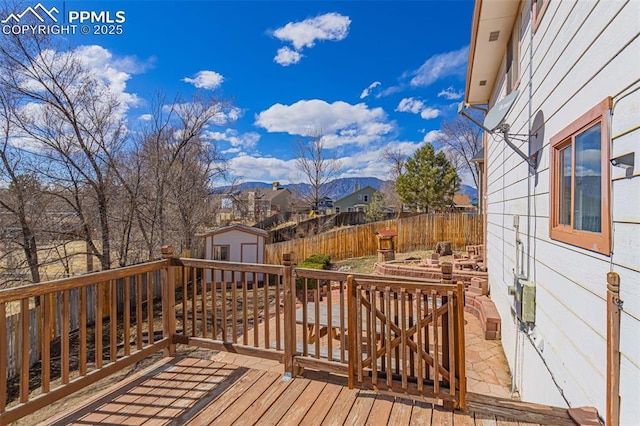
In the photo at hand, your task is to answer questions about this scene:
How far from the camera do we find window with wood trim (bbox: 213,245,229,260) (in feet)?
38.0

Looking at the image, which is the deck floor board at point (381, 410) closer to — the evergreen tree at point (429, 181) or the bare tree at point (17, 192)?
the bare tree at point (17, 192)

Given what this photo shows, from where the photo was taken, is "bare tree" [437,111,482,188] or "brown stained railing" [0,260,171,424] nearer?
"brown stained railing" [0,260,171,424]

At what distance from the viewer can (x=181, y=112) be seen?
10.7 metres

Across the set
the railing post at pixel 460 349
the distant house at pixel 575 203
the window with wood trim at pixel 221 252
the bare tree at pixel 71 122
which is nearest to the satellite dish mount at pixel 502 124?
the distant house at pixel 575 203

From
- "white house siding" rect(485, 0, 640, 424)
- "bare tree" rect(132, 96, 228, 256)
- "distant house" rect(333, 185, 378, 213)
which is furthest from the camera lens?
"distant house" rect(333, 185, 378, 213)

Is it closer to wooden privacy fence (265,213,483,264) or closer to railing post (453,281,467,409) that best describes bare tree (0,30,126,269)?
wooden privacy fence (265,213,483,264)

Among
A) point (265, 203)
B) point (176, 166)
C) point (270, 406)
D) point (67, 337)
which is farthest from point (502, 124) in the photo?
point (265, 203)

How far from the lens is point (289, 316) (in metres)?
2.86

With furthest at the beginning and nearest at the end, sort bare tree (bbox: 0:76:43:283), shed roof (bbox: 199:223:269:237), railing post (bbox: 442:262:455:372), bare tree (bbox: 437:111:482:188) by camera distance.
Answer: bare tree (bbox: 437:111:482:188) → shed roof (bbox: 199:223:269:237) → bare tree (bbox: 0:76:43:283) → railing post (bbox: 442:262:455:372)

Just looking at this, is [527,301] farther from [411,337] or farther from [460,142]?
[460,142]

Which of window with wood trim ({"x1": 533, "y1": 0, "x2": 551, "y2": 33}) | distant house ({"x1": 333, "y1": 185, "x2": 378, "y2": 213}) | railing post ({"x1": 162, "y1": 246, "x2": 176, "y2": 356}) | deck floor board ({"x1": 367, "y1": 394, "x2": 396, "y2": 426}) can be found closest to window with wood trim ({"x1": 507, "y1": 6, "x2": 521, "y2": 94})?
window with wood trim ({"x1": 533, "y1": 0, "x2": 551, "y2": 33})

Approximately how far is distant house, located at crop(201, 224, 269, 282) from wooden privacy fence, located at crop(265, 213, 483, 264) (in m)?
1.39

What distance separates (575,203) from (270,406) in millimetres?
2564

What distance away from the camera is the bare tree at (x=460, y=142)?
22.7 metres
